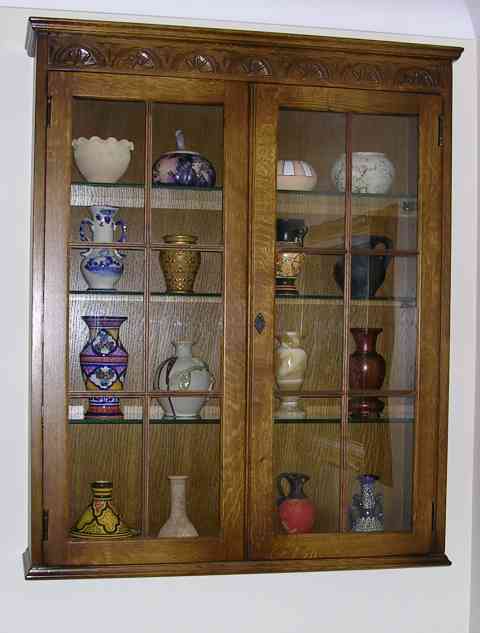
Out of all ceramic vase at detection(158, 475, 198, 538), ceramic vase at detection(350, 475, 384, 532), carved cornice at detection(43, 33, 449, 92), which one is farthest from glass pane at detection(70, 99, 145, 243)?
ceramic vase at detection(350, 475, 384, 532)

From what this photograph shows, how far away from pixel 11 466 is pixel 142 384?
0.42 metres

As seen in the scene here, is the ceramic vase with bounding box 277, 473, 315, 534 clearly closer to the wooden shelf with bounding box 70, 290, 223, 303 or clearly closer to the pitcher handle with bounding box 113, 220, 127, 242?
the wooden shelf with bounding box 70, 290, 223, 303

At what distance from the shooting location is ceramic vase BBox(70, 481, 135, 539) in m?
2.13

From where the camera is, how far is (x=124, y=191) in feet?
7.10

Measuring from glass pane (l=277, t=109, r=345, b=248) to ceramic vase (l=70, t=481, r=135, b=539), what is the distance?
2.44 feet

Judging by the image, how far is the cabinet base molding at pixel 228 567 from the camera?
6.90ft

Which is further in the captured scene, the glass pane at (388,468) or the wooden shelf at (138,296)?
the glass pane at (388,468)

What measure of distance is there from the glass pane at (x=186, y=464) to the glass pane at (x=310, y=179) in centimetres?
48

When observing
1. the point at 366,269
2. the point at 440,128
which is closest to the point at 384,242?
the point at 366,269

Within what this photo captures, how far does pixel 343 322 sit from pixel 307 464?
0.36 metres

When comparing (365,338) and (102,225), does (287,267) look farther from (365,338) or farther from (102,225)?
(102,225)

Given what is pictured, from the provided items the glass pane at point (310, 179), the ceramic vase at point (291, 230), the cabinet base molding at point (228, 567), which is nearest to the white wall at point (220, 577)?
the cabinet base molding at point (228, 567)

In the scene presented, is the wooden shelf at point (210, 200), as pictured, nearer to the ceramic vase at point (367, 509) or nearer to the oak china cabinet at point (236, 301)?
the oak china cabinet at point (236, 301)

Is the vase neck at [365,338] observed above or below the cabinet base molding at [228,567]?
above
